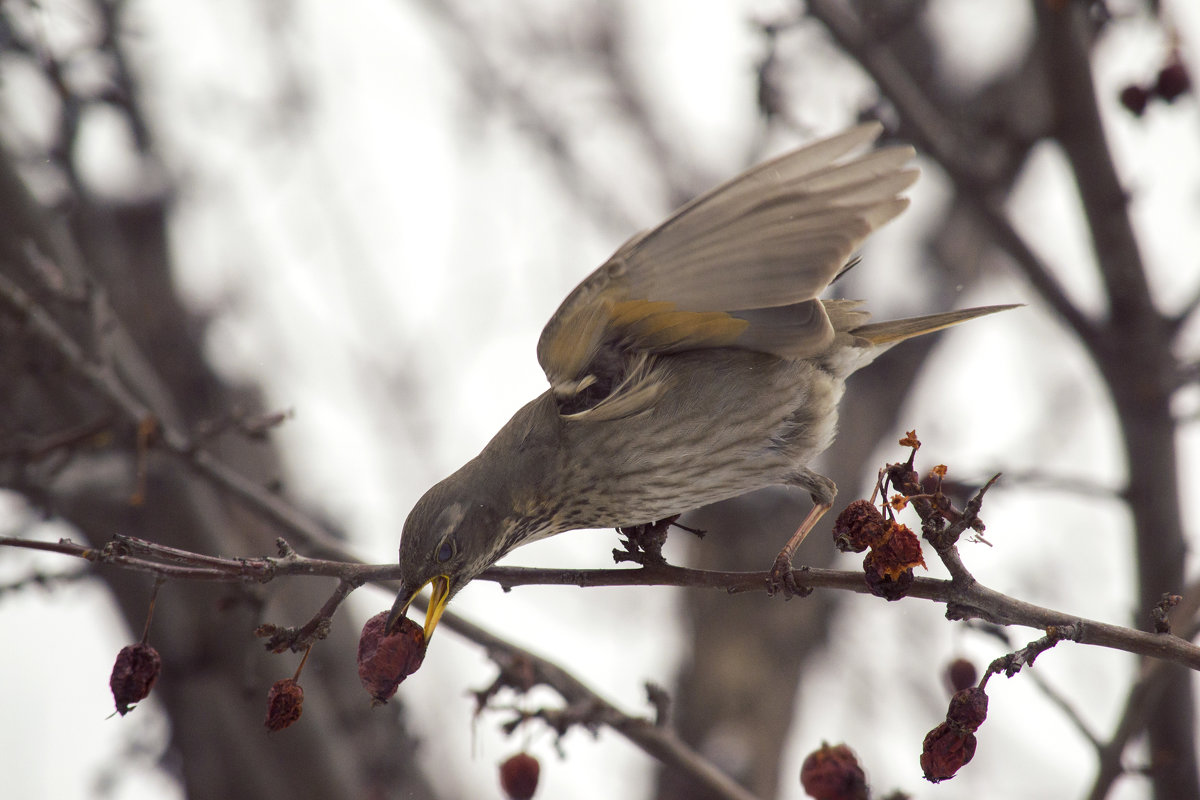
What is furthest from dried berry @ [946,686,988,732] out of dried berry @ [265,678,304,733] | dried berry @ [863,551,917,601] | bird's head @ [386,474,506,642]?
dried berry @ [265,678,304,733]

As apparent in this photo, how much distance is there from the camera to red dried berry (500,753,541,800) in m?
2.95

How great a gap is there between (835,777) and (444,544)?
1219 millimetres

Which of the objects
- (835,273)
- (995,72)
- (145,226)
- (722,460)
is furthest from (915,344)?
(145,226)

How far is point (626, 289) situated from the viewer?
2.82m

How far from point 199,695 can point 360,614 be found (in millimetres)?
1280

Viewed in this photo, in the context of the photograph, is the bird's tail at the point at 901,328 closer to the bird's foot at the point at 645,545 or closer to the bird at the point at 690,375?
the bird at the point at 690,375

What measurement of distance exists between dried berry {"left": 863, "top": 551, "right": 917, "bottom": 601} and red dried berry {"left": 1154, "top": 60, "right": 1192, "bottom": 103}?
2889 mm

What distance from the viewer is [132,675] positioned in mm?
2180

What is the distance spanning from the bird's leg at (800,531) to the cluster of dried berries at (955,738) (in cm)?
58

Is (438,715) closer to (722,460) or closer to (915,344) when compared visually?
(915,344)

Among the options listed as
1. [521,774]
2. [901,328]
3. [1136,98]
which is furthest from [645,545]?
[1136,98]

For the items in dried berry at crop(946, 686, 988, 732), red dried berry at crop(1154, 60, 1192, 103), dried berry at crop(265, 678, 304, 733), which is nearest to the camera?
dried berry at crop(946, 686, 988, 732)

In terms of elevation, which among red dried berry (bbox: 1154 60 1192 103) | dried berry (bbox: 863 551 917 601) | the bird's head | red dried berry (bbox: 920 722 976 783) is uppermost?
red dried berry (bbox: 1154 60 1192 103)

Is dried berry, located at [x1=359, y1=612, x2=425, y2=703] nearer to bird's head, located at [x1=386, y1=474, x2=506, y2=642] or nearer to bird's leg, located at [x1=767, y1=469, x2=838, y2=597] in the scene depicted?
bird's head, located at [x1=386, y1=474, x2=506, y2=642]
